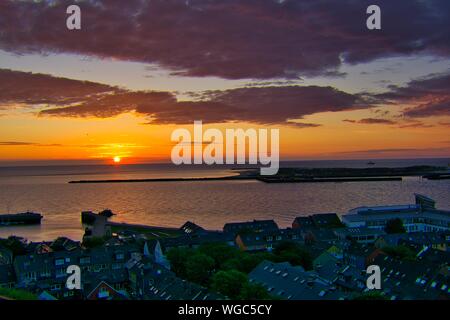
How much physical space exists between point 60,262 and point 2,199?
47757mm

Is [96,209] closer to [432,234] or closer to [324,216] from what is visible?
[324,216]

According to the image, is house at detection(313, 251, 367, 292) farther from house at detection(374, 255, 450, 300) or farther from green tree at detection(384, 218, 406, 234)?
green tree at detection(384, 218, 406, 234)

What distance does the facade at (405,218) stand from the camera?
2764 cm

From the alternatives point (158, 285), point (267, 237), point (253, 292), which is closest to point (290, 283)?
point (253, 292)

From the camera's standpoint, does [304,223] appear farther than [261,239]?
Yes

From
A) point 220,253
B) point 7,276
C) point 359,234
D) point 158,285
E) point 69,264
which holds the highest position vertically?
point 220,253

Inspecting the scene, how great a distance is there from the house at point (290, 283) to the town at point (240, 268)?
28 millimetres

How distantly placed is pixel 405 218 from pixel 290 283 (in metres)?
20.1

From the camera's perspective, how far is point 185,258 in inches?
590

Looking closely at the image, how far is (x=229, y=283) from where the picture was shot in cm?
1105

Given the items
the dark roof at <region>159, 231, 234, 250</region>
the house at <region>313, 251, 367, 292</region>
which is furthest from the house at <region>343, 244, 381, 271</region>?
the dark roof at <region>159, 231, 234, 250</region>

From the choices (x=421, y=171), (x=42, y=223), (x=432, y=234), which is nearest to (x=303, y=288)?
(x=432, y=234)

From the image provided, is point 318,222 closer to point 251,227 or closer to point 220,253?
point 251,227

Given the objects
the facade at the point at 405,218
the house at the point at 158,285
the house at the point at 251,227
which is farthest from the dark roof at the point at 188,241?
the facade at the point at 405,218
